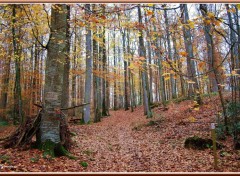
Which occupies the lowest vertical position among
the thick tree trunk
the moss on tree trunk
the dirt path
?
the dirt path

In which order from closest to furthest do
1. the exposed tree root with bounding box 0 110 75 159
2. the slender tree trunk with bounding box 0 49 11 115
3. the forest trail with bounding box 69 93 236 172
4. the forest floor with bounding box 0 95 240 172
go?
the forest floor with bounding box 0 95 240 172 → the forest trail with bounding box 69 93 236 172 → the exposed tree root with bounding box 0 110 75 159 → the slender tree trunk with bounding box 0 49 11 115

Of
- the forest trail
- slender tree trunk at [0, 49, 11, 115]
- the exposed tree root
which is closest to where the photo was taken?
the forest trail

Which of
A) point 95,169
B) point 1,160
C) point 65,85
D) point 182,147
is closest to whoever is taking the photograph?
point 1,160

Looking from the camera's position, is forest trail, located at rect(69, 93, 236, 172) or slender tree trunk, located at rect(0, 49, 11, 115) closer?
forest trail, located at rect(69, 93, 236, 172)

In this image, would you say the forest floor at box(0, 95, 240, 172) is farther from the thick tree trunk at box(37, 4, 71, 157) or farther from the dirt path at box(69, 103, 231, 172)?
the thick tree trunk at box(37, 4, 71, 157)

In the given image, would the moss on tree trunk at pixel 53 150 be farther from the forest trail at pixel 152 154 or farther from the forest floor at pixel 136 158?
the forest trail at pixel 152 154

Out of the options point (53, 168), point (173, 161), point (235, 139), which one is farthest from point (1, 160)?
point (235, 139)

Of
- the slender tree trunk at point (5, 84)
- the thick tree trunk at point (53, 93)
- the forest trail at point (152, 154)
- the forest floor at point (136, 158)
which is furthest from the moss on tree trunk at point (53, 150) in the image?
the slender tree trunk at point (5, 84)

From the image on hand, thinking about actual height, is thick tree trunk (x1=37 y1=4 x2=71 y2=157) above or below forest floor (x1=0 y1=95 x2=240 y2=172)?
above

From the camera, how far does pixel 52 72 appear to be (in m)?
5.53

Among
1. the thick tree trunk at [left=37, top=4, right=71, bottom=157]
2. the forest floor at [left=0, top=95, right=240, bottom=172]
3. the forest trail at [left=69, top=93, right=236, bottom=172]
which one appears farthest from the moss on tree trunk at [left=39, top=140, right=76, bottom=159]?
the forest trail at [left=69, top=93, right=236, bottom=172]

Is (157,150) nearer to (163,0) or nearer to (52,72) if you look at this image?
(52,72)

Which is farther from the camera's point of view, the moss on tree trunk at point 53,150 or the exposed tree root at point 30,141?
the exposed tree root at point 30,141

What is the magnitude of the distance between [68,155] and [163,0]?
4.23 metres
